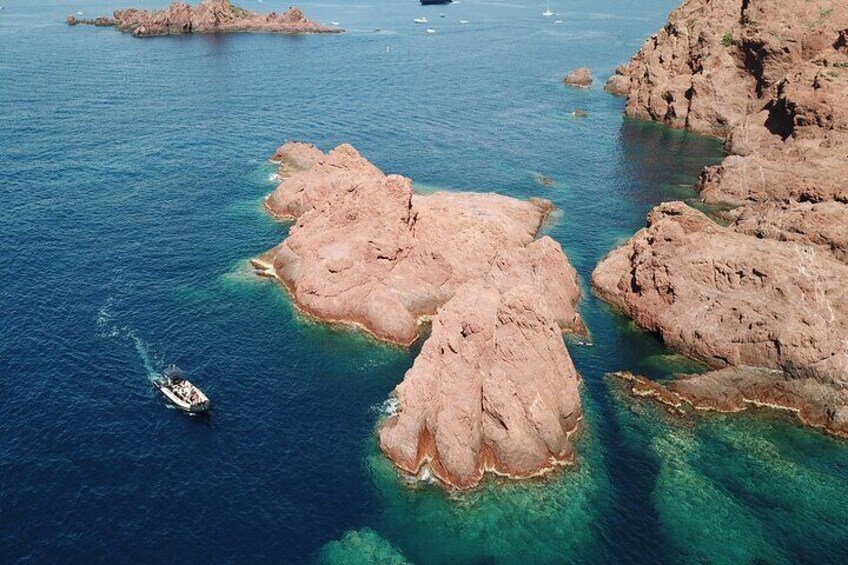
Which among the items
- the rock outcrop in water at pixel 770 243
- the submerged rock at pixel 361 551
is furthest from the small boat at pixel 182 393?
the rock outcrop in water at pixel 770 243

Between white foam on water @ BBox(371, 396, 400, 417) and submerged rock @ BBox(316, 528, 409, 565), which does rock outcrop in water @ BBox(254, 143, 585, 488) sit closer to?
white foam on water @ BBox(371, 396, 400, 417)

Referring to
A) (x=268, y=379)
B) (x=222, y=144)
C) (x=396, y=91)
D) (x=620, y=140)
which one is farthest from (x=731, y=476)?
(x=396, y=91)

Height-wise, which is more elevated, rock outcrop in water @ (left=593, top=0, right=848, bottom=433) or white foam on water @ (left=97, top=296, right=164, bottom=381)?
rock outcrop in water @ (left=593, top=0, right=848, bottom=433)

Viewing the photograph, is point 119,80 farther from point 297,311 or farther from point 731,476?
point 731,476

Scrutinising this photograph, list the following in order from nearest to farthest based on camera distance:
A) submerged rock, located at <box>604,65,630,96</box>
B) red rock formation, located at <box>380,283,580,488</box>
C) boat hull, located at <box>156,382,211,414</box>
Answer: red rock formation, located at <box>380,283,580,488</box>, boat hull, located at <box>156,382,211,414</box>, submerged rock, located at <box>604,65,630,96</box>

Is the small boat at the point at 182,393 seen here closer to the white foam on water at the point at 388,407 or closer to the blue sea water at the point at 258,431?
the blue sea water at the point at 258,431

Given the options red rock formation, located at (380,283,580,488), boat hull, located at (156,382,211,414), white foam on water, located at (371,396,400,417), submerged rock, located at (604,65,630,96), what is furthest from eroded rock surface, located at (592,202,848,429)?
submerged rock, located at (604,65,630,96)
